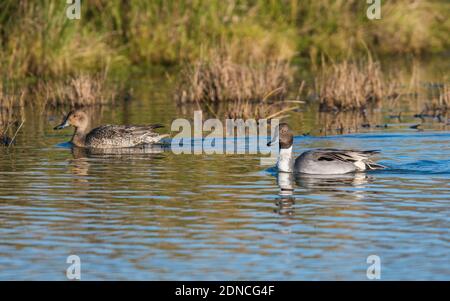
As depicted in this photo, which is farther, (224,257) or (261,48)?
(261,48)

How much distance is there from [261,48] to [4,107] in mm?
10617

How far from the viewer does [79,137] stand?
1639 cm

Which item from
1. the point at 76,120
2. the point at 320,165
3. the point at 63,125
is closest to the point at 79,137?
the point at 76,120

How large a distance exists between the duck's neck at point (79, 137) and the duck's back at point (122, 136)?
0.32m

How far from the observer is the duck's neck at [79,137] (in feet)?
53.3

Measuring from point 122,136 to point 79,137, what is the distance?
861 mm

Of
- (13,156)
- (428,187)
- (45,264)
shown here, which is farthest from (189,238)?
(13,156)

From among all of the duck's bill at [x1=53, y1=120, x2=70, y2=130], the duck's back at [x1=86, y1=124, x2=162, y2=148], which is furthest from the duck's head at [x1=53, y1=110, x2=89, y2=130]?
the duck's back at [x1=86, y1=124, x2=162, y2=148]

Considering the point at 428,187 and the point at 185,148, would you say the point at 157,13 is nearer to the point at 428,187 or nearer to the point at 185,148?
the point at 185,148

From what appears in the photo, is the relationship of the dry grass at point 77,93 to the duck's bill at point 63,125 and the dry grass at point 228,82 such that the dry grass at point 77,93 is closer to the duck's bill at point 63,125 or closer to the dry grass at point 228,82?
the dry grass at point 228,82

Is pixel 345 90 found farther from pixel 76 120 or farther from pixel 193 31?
pixel 193 31

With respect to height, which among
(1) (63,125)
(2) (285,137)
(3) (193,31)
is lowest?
(1) (63,125)

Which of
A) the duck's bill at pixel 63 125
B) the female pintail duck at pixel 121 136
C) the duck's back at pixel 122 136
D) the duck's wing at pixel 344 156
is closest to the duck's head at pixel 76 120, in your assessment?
the duck's bill at pixel 63 125

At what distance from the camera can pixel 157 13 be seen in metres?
27.8
